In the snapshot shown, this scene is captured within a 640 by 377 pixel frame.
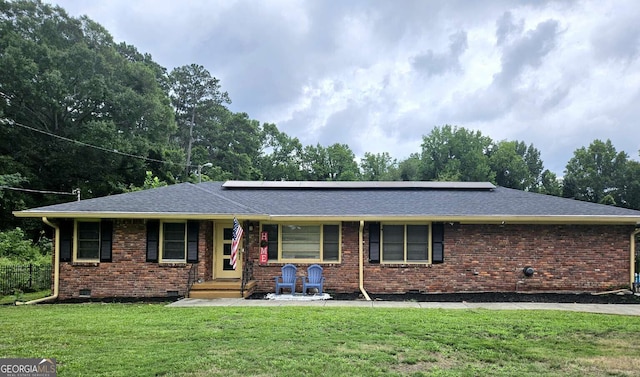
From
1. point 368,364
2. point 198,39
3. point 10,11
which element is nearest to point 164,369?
point 368,364

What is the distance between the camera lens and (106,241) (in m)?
11.8

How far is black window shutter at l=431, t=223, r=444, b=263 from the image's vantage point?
40.0 ft

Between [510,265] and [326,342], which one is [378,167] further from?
[326,342]

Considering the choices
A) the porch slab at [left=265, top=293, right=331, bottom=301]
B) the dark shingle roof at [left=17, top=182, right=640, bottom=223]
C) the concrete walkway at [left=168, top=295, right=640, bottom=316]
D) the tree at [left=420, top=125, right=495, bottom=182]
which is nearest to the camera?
the concrete walkway at [left=168, top=295, right=640, bottom=316]

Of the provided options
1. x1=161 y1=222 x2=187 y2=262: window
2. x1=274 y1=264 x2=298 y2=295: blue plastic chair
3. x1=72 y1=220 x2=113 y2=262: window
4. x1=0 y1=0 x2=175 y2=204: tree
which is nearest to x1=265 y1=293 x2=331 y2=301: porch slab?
x1=274 y1=264 x2=298 y2=295: blue plastic chair

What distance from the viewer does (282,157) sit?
4691 centimetres

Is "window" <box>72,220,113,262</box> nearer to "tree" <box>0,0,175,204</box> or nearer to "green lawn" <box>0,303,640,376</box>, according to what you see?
"green lawn" <box>0,303,640,376</box>

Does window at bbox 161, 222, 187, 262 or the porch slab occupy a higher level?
window at bbox 161, 222, 187, 262

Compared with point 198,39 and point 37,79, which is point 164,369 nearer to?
A: point 198,39

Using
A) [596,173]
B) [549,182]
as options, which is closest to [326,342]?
[596,173]

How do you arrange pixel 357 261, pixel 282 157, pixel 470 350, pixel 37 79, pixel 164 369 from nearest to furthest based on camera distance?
pixel 164 369 → pixel 470 350 → pixel 357 261 → pixel 37 79 → pixel 282 157

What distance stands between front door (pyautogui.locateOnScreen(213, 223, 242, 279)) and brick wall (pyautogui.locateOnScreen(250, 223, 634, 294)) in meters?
2.14

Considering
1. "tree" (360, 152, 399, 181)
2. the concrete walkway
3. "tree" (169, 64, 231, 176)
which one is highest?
"tree" (169, 64, 231, 176)

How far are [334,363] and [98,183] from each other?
29878 mm
